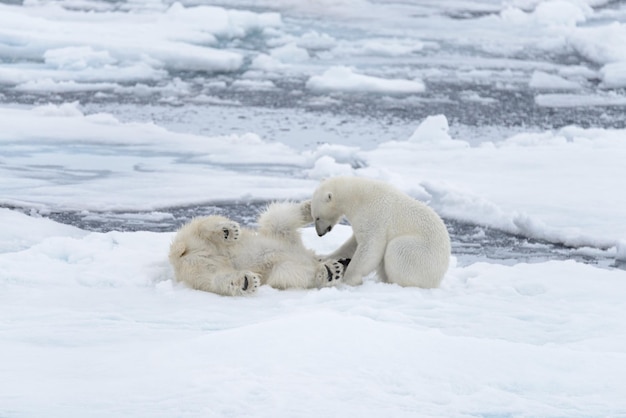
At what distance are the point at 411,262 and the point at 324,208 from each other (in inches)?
18.5

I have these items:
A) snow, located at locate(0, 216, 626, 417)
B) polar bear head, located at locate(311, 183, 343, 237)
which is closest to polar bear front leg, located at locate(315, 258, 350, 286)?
snow, located at locate(0, 216, 626, 417)

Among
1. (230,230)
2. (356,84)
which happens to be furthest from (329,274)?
(356,84)

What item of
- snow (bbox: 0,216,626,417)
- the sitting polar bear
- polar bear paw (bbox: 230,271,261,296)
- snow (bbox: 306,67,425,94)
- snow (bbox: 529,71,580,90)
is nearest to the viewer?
snow (bbox: 0,216,626,417)

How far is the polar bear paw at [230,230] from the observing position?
166 inches

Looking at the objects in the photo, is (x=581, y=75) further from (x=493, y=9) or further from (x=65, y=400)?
(x=65, y=400)

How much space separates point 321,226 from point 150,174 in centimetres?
389

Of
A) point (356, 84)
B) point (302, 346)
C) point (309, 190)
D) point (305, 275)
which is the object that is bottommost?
point (309, 190)

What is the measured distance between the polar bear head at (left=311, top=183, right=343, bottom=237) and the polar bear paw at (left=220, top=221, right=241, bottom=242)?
38cm

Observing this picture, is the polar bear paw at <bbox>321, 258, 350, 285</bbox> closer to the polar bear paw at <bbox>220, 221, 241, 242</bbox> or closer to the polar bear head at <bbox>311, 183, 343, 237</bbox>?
the polar bear head at <bbox>311, 183, 343, 237</bbox>

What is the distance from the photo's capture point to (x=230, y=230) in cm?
423

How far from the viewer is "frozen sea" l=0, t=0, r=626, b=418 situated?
9.40 feet

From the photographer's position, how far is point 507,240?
6.20m

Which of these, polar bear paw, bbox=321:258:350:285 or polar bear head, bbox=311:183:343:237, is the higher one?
polar bear head, bbox=311:183:343:237

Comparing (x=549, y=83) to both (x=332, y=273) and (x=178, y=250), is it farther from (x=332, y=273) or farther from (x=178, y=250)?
(x=178, y=250)
